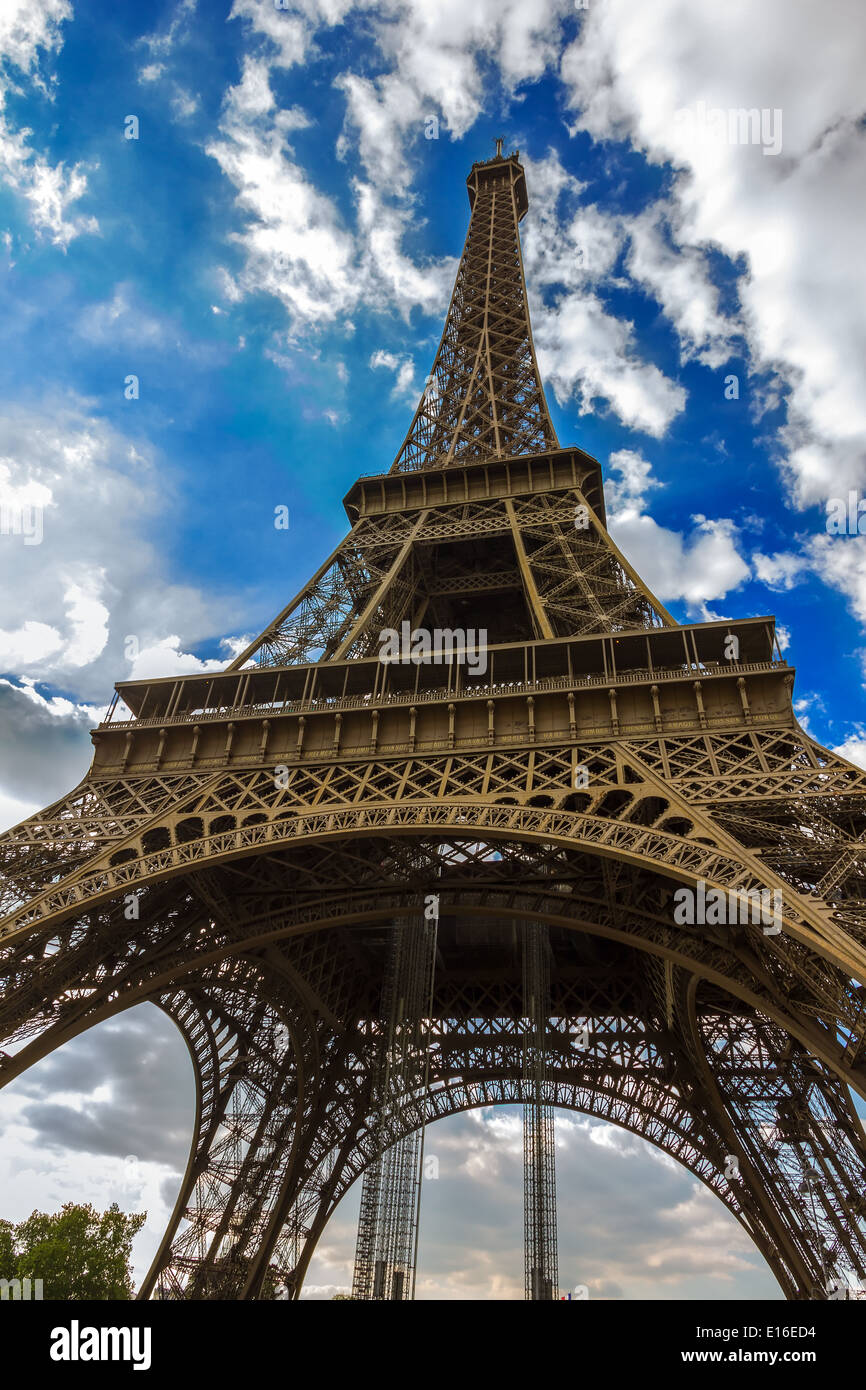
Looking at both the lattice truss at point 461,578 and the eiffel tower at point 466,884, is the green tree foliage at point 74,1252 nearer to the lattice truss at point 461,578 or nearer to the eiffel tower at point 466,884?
the eiffel tower at point 466,884

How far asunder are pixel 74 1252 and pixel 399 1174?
17938mm

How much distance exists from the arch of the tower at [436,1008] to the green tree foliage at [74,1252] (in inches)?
196

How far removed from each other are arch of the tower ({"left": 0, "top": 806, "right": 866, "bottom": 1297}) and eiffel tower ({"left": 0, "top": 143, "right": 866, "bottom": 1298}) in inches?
3.8

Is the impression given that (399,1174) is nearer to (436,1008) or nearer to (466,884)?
(466,884)

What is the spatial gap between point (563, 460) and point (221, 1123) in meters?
24.6

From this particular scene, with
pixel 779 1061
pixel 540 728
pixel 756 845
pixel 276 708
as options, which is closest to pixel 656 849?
pixel 756 845

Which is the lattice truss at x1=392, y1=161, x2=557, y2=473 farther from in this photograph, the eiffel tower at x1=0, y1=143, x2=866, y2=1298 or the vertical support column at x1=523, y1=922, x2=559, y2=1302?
the vertical support column at x1=523, y1=922, x2=559, y2=1302

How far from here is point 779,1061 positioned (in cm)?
2448

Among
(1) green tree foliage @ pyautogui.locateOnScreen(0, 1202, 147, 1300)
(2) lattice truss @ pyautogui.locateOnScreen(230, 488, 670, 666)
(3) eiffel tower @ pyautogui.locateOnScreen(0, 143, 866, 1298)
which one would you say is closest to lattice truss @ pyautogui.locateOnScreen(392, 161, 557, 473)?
(3) eiffel tower @ pyautogui.locateOnScreen(0, 143, 866, 1298)

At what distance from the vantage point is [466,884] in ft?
67.2

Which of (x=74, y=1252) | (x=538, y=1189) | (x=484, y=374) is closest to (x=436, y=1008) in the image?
(x=538, y=1189)

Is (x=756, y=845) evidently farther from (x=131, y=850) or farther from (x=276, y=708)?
(x=131, y=850)
